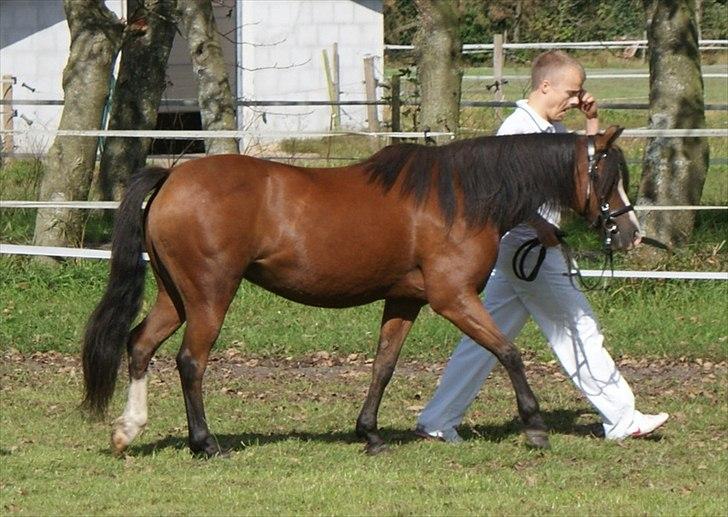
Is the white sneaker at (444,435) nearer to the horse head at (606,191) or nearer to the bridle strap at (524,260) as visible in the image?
the bridle strap at (524,260)

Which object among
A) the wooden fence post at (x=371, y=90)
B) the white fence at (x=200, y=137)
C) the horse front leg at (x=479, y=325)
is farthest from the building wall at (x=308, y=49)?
the horse front leg at (x=479, y=325)

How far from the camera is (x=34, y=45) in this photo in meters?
23.0

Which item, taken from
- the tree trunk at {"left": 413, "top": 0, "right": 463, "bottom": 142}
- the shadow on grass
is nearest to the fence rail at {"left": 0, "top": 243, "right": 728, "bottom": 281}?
the tree trunk at {"left": 413, "top": 0, "right": 463, "bottom": 142}

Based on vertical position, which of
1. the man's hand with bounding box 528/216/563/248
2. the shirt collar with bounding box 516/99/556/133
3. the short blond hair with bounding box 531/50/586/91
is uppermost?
the short blond hair with bounding box 531/50/586/91

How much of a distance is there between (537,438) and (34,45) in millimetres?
18144

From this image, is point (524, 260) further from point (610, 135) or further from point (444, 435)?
point (444, 435)

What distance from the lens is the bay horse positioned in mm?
6438

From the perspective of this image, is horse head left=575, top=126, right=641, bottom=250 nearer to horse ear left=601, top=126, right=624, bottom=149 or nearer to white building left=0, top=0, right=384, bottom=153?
horse ear left=601, top=126, right=624, bottom=149

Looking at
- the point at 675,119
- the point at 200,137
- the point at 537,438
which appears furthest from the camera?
the point at 675,119

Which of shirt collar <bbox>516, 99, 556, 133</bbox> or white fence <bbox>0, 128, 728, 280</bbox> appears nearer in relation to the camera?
shirt collar <bbox>516, 99, 556, 133</bbox>

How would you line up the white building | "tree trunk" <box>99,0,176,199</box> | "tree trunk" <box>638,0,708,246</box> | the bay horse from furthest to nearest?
1. the white building
2. "tree trunk" <box>99,0,176,199</box>
3. "tree trunk" <box>638,0,708,246</box>
4. the bay horse

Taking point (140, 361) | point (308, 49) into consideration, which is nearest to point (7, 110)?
point (308, 49)

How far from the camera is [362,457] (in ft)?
21.8

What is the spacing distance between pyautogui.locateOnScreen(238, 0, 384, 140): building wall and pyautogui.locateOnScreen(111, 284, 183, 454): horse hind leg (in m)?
16.8
